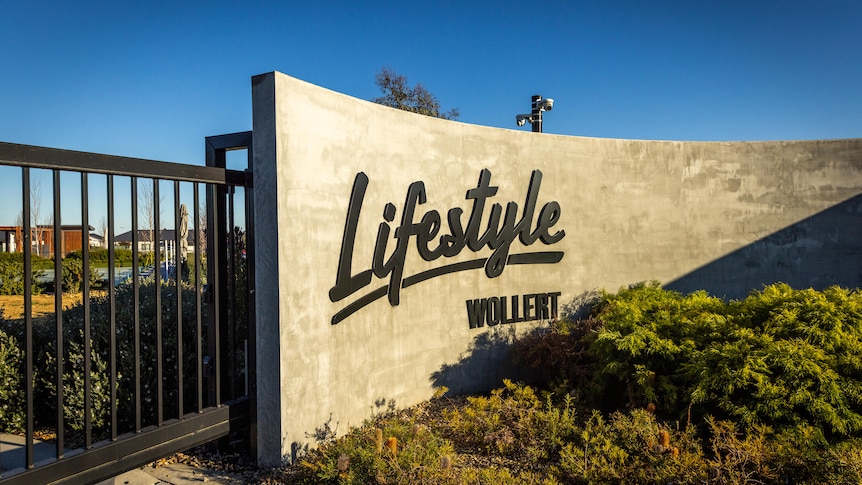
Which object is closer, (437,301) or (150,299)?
(150,299)

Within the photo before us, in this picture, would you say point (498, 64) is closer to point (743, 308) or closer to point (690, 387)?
point (743, 308)

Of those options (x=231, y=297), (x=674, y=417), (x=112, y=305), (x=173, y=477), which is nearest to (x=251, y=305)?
(x=231, y=297)

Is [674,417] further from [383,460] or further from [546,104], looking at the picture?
[546,104]

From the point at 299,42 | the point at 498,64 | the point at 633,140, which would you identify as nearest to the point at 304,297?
the point at 633,140

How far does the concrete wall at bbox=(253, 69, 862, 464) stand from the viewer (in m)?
3.89

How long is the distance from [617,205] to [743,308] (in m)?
2.32

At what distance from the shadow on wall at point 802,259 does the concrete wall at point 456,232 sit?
2 cm

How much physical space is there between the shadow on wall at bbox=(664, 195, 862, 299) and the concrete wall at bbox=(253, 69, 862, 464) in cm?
2

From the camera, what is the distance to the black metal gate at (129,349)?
285 cm

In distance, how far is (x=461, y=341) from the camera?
5602mm

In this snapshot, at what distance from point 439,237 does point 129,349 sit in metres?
2.99

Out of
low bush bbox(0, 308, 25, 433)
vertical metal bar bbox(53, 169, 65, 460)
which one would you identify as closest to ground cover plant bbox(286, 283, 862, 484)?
vertical metal bar bbox(53, 169, 65, 460)

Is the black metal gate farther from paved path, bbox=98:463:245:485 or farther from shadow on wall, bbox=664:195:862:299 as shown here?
shadow on wall, bbox=664:195:862:299

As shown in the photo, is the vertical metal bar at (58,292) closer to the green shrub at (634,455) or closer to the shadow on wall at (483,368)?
the green shrub at (634,455)
